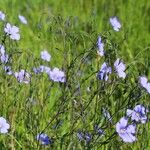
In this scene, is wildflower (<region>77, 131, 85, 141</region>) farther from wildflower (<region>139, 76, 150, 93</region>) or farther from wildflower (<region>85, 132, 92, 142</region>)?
wildflower (<region>139, 76, 150, 93</region>)

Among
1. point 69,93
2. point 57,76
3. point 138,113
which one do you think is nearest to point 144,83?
point 138,113

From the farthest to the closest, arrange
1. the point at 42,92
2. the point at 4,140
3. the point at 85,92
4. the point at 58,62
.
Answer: the point at 58,62 < the point at 85,92 < the point at 42,92 < the point at 4,140

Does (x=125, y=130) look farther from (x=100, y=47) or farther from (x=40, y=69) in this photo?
(x=40, y=69)

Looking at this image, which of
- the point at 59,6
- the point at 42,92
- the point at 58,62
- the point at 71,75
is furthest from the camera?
the point at 59,6

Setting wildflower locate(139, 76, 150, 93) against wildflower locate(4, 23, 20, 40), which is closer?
wildflower locate(139, 76, 150, 93)

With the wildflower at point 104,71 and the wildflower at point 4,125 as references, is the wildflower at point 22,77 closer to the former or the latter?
the wildflower at point 4,125

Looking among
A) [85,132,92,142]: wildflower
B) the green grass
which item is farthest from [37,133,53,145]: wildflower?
[85,132,92,142]: wildflower

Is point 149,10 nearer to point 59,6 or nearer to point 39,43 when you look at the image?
point 59,6

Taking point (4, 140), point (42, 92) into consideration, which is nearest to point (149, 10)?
point (42, 92)
